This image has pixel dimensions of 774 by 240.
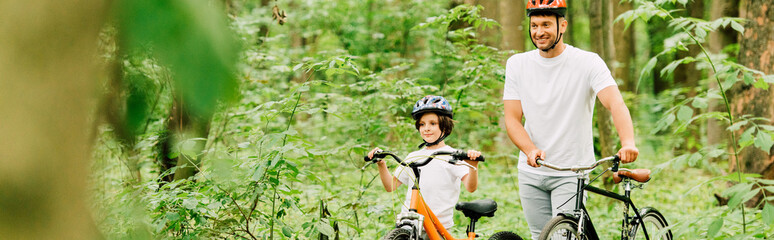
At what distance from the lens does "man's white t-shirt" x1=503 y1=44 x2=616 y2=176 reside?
10.7 feet

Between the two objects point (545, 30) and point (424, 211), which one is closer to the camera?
point (545, 30)

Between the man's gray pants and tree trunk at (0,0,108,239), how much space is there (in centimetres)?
300

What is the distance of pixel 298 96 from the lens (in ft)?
12.9

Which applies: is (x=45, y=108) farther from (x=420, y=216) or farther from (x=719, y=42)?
(x=719, y=42)

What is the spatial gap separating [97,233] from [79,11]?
270 millimetres

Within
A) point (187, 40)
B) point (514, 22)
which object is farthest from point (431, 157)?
point (514, 22)

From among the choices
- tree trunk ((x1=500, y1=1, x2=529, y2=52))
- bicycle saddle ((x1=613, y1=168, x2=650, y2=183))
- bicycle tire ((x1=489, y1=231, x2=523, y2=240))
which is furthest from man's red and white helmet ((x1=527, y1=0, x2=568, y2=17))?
tree trunk ((x1=500, y1=1, x2=529, y2=52))

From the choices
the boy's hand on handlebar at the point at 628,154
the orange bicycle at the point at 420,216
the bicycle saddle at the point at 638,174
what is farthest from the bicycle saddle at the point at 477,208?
the boy's hand on handlebar at the point at 628,154

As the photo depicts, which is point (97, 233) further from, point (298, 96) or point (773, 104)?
point (773, 104)

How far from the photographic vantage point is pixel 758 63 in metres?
6.22

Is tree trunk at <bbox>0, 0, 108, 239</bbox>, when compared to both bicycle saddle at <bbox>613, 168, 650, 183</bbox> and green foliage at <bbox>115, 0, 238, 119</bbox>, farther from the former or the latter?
bicycle saddle at <bbox>613, 168, 650, 183</bbox>

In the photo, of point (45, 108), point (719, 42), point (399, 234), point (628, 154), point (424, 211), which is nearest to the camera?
point (45, 108)

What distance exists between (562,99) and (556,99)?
0.03m

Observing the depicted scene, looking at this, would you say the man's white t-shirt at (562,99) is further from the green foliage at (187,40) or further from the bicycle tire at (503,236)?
the green foliage at (187,40)
